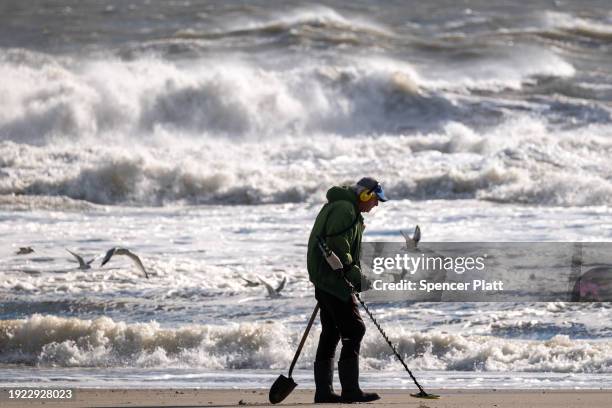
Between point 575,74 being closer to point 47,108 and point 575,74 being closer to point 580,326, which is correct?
point 47,108

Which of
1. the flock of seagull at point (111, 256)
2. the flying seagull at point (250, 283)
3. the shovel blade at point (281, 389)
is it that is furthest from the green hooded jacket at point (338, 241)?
the flock of seagull at point (111, 256)

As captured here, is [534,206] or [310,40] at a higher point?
[310,40]

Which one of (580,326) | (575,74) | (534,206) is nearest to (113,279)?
(580,326)

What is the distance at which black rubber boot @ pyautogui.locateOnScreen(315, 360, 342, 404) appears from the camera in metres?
7.64

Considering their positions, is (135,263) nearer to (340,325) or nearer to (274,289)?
(274,289)

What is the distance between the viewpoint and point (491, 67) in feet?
121

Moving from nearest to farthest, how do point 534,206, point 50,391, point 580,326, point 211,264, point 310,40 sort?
point 50,391 < point 580,326 < point 211,264 < point 534,206 < point 310,40

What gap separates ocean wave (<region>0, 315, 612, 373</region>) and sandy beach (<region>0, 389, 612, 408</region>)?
1.42 meters

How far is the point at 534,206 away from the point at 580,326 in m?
10.5

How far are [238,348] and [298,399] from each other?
2.55 metres

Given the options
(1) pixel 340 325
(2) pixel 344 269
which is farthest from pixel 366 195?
(1) pixel 340 325

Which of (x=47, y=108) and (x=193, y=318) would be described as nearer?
(x=193, y=318)

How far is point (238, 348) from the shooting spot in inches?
415

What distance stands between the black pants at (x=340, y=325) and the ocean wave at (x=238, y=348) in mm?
2361
